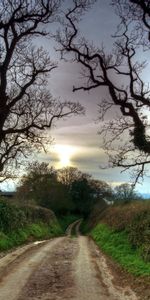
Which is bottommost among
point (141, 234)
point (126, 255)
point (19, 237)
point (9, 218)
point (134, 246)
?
point (126, 255)

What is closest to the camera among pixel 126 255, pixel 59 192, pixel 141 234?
pixel 126 255

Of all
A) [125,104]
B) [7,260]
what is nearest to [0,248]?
[7,260]

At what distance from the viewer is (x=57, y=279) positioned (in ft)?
58.2

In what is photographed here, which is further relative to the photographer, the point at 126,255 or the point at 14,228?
the point at 14,228

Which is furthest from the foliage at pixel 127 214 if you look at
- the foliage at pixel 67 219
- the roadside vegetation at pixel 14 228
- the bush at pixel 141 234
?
the foliage at pixel 67 219

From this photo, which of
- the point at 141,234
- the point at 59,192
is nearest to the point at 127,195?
the point at 59,192

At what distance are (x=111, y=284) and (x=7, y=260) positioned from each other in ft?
24.7

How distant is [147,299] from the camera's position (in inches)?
563

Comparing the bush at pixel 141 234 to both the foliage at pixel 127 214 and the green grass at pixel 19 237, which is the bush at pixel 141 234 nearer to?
the foliage at pixel 127 214

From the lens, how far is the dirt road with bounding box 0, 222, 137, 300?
48.0ft

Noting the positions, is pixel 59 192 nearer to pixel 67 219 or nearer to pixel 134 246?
pixel 67 219

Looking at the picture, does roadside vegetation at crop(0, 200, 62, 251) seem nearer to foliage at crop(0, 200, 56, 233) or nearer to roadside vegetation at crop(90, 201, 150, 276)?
foliage at crop(0, 200, 56, 233)

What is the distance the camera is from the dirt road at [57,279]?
48.0 ft

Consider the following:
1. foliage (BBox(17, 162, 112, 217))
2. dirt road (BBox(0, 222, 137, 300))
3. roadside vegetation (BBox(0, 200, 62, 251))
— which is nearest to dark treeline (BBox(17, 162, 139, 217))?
foliage (BBox(17, 162, 112, 217))
